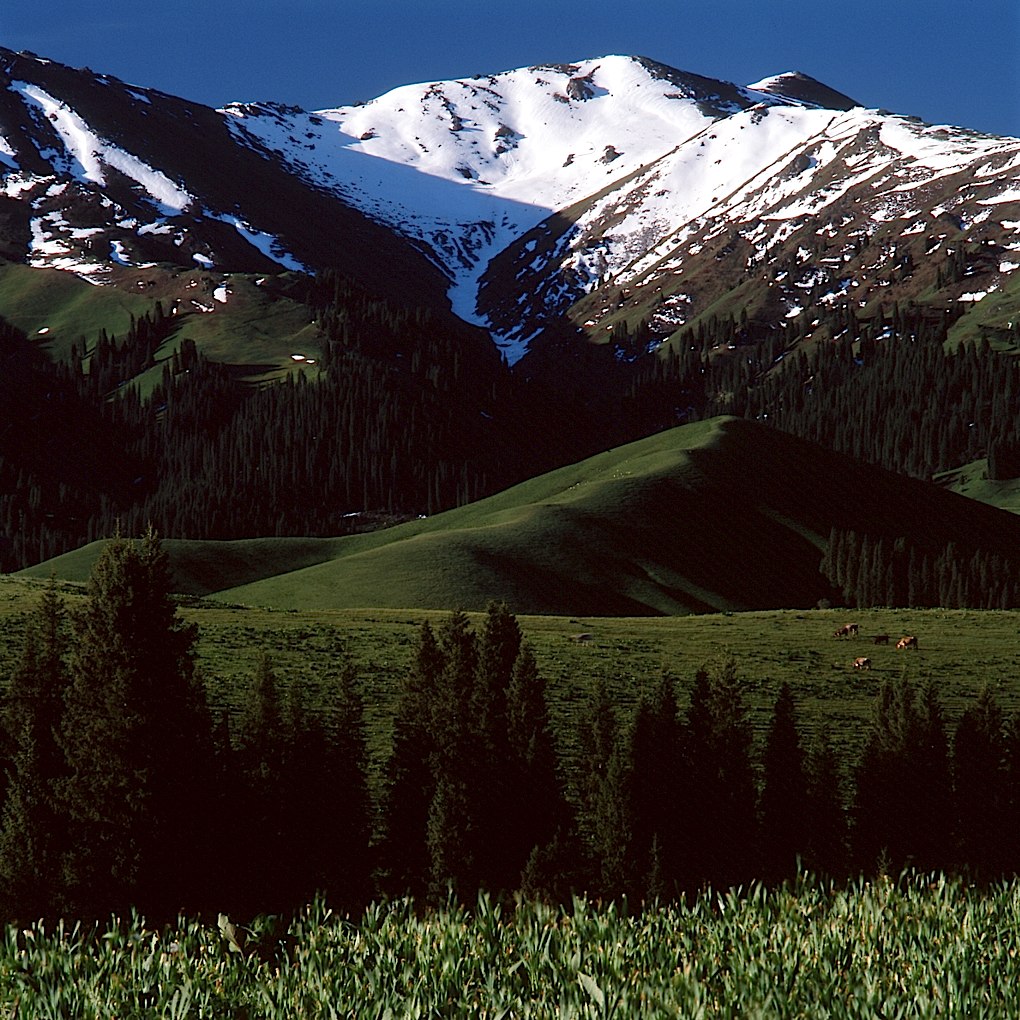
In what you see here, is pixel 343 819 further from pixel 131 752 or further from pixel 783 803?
pixel 783 803

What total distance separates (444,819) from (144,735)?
17917 millimetres

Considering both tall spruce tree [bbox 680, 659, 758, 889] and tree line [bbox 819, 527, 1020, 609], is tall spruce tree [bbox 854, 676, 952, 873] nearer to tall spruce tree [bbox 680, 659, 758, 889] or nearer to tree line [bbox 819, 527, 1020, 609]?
tall spruce tree [bbox 680, 659, 758, 889]

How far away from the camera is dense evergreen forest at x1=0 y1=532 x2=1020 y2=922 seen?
132 feet

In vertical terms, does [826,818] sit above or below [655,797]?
below

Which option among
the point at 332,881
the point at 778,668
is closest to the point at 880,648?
the point at 778,668

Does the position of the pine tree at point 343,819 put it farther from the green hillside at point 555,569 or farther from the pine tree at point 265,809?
the green hillside at point 555,569

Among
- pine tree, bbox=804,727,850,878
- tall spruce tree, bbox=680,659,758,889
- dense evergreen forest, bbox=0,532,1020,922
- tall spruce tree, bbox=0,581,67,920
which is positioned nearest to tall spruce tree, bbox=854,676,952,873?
dense evergreen forest, bbox=0,532,1020,922

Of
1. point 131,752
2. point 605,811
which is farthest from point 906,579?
point 131,752

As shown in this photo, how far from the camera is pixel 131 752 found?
40500mm

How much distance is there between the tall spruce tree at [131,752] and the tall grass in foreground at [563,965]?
29418 millimetres

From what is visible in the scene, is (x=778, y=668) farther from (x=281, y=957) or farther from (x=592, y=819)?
(x=281, y=957)

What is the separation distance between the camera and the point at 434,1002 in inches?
366

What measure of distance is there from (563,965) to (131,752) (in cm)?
3387

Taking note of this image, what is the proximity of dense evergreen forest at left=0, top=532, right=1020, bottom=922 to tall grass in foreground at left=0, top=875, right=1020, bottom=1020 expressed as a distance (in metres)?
29.2
